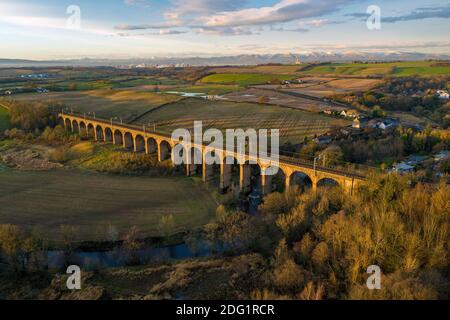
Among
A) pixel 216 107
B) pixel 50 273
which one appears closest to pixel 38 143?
pixel 216 107

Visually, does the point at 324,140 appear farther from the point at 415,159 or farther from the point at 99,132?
the point at 99,132

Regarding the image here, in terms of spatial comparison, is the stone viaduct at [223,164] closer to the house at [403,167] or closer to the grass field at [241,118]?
the grass field at [241,118]

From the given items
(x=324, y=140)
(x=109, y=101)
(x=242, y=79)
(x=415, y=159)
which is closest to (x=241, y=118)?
(x=324, y=140)

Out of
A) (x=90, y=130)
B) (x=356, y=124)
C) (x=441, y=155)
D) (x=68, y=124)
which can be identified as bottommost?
(x=441, y=155)

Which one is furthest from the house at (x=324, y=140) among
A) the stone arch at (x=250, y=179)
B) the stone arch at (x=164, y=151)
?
the stone arch at (x=164, y=151)

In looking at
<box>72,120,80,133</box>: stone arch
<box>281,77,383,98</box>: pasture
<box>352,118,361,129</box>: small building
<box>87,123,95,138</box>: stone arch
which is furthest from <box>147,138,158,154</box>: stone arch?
<box>281,77,383,98</box>: pasture

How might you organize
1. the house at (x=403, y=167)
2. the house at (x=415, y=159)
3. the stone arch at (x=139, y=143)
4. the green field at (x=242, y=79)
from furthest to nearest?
1. the green field at (x=242, y=79)
2. the stone arch at (x=139, y=143)
3. the house at (x=415, y=159)
4. the house at (x=403, y=167)
